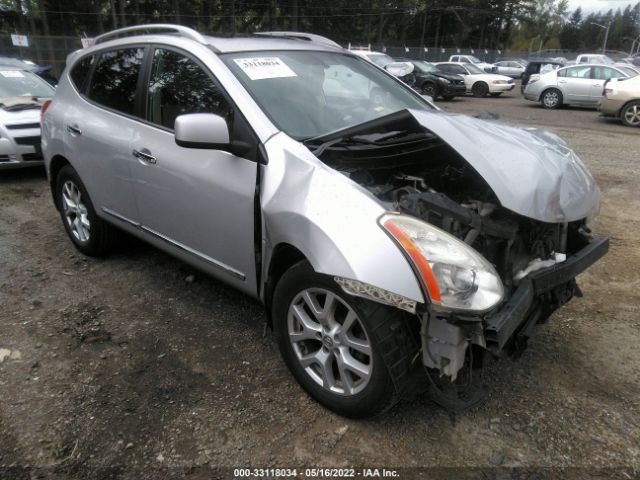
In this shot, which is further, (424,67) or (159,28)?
(424,67)

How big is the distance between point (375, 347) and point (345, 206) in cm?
61

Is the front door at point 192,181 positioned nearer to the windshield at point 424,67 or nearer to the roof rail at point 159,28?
the roof rail at point 159,28

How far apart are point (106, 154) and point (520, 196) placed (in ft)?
9.23

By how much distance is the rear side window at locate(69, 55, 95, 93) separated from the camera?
13.2 feet

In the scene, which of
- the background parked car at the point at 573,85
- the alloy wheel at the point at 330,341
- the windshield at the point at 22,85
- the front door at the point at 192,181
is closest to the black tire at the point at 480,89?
the background parked car at the point at 573,85

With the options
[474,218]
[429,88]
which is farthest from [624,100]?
[474,218]

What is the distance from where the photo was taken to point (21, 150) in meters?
6.50

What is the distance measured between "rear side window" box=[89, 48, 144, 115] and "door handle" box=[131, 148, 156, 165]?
0.37 m

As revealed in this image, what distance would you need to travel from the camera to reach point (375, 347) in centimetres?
206

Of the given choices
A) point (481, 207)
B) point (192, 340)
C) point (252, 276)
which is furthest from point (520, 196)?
point (192, 340)

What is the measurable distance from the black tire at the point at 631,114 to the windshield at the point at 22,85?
12.3m

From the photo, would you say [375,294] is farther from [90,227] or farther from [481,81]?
[481,81]

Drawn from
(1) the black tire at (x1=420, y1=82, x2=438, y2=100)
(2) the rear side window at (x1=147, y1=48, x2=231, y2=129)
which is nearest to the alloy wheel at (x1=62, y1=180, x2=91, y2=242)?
(2) the rear side window at (x1=147, y1=48, x2=231, y2=129)

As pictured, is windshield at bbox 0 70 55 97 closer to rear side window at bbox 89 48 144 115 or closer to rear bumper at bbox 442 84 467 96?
rear side window at bbox 89 48 144 115
